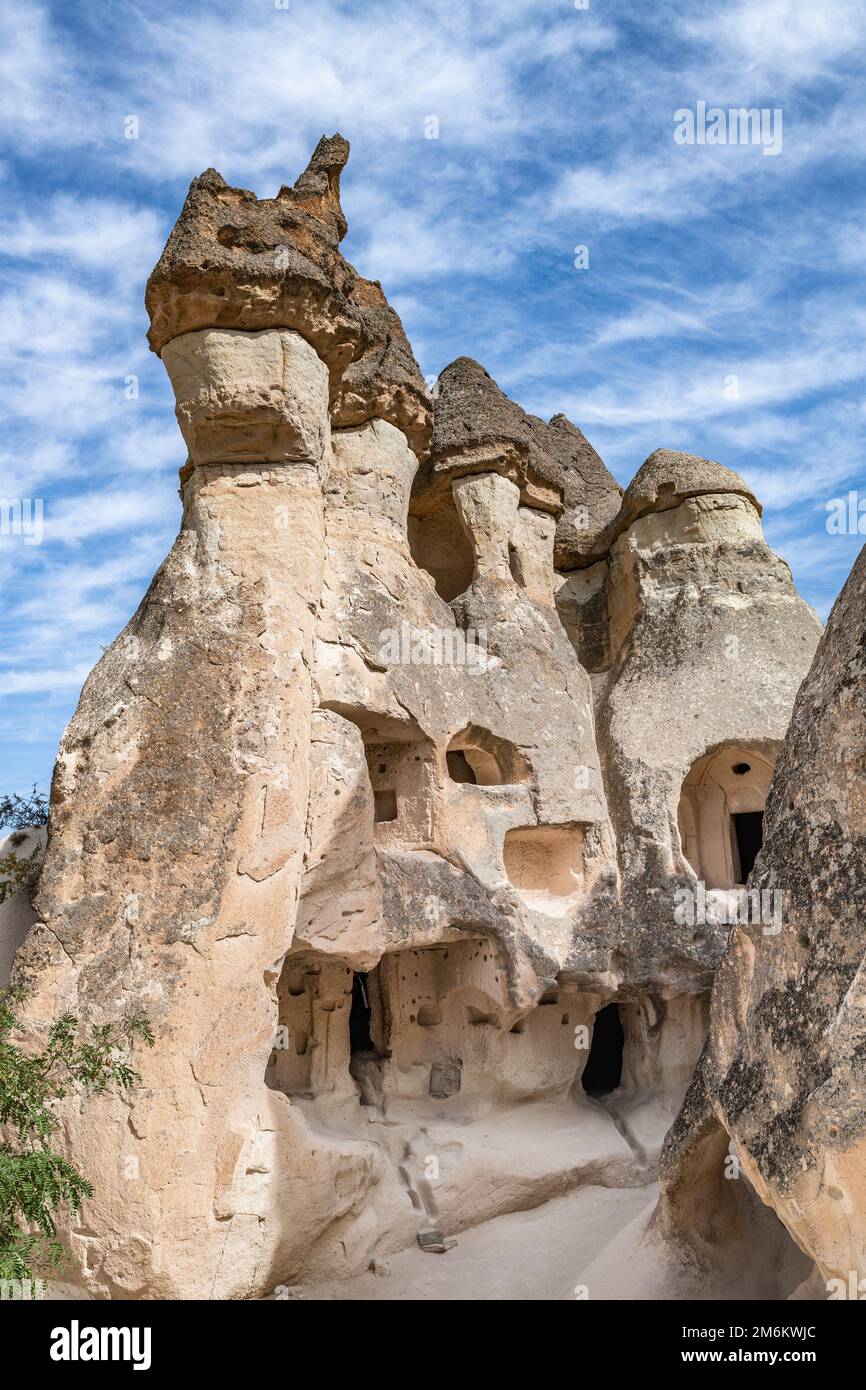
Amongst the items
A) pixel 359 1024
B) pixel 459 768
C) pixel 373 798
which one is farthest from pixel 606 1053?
pixel 373 798

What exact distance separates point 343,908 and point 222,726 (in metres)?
1.52

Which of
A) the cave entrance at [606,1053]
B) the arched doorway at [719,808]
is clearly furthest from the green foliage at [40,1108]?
the cave entrance at [606,1053]

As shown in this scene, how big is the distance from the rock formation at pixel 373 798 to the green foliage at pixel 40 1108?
180 mm

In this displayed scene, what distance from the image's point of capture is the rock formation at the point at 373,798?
6.24m

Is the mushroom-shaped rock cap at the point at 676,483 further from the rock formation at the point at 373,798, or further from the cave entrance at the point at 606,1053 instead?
the cave entrance at the point at 606,1053

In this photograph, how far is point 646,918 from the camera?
9500 millimetres

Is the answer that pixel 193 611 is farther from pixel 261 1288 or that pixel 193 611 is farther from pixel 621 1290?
pixel 621 1290

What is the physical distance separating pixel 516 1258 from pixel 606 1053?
12.8ft

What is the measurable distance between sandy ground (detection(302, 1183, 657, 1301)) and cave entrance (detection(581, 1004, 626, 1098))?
2.60m

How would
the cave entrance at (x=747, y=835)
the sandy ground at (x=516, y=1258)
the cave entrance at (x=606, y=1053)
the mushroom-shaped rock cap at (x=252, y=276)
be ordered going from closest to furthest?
the sandy ground at (x=516, y=1258)
the mushroom-shaped rock cap at (x=252, y=276)
the cave entrance at (x=747, y=835)
the cave entrance at (x=606, y=1053)

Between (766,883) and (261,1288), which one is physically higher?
(766,883)

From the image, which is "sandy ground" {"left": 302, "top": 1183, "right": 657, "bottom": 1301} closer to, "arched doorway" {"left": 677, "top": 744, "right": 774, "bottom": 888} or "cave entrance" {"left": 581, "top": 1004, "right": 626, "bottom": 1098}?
"cave entrance" {"left": 581, "top": 1004, "right": 626, "bottom": 1098}

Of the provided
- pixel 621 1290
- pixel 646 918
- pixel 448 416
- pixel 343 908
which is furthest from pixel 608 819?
pixel 621 1290

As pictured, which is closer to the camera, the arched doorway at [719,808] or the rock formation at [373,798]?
the rock formation at [373,798]
